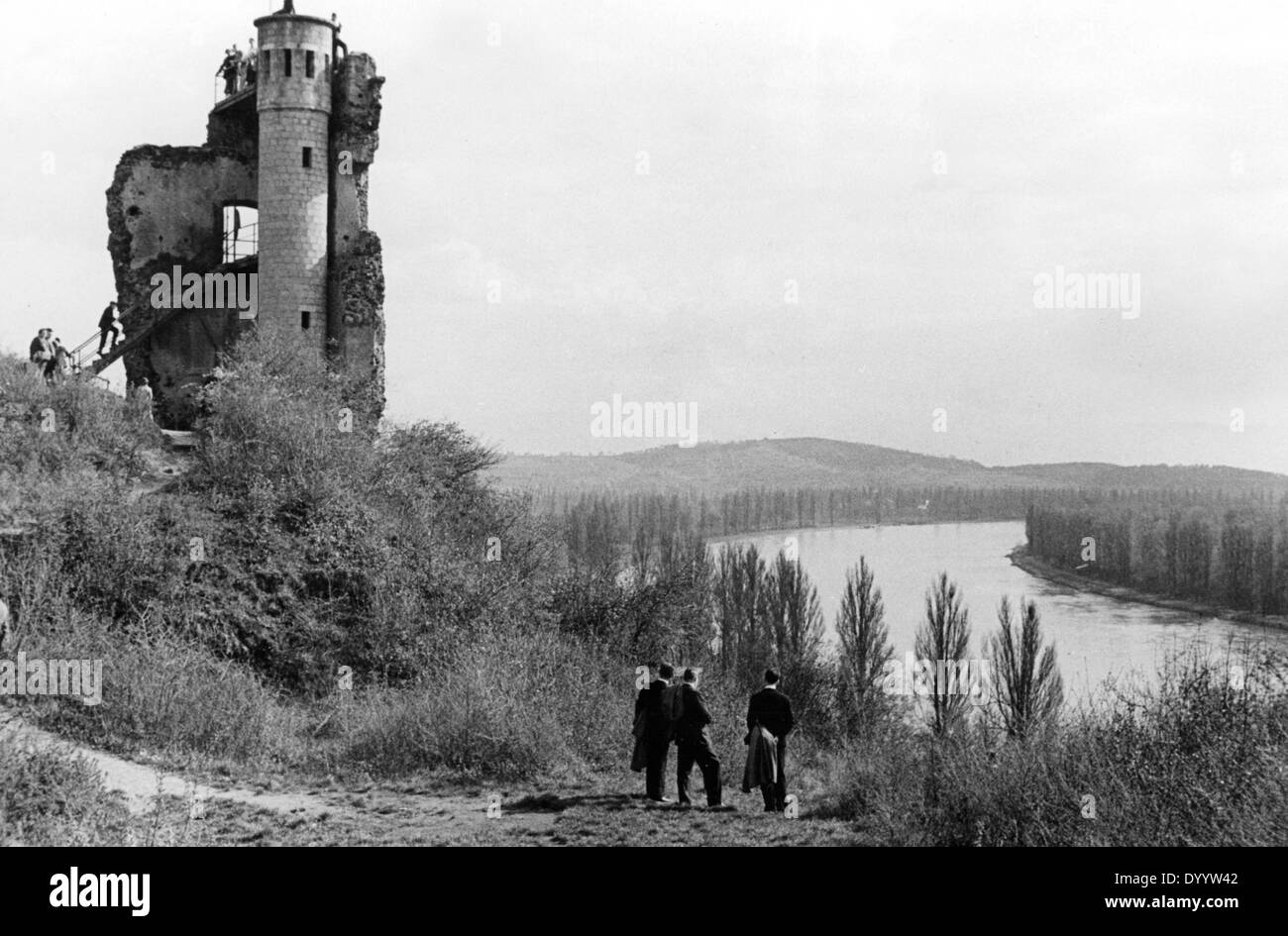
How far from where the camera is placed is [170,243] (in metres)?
29.7

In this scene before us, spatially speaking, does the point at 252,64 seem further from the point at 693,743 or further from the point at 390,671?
the point at 693,743

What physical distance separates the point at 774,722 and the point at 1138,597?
77164 millimetres

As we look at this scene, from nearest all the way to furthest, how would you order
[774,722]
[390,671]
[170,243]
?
[774,722] → [390,671] → [170,243]

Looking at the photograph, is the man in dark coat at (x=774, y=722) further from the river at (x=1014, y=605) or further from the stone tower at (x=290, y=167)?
the stone tower at (x=290, y=167)

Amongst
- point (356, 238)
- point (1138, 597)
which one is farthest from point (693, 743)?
point (1138, 597)

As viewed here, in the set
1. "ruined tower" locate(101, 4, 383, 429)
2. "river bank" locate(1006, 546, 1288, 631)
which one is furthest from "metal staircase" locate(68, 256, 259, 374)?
"river bank" locate(1006, 546, 1288, 631)

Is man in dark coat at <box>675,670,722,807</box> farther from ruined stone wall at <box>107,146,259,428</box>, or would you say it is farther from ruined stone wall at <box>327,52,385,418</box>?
ruined stone wall at <box>107,146,259,428</box>

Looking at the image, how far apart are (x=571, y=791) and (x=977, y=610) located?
62794mm

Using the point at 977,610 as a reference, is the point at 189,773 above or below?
above

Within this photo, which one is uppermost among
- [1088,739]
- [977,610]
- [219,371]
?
[219,371]
